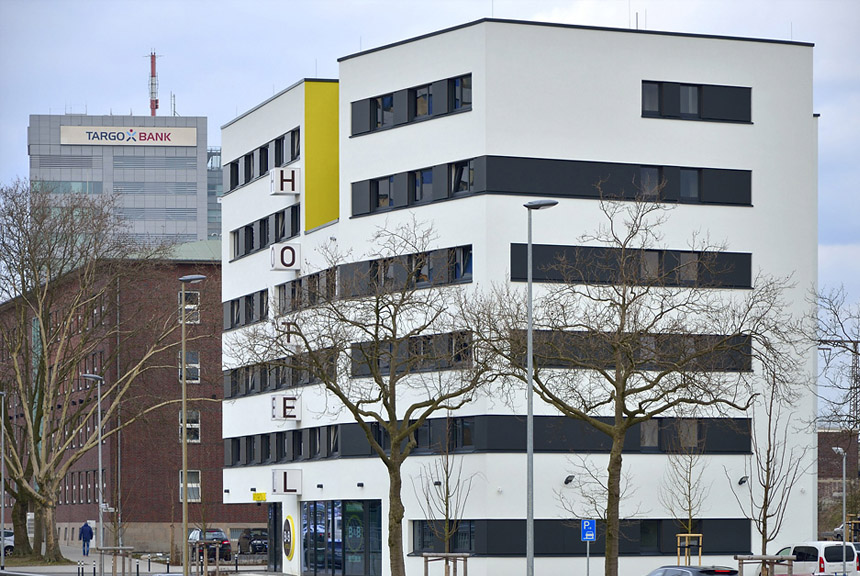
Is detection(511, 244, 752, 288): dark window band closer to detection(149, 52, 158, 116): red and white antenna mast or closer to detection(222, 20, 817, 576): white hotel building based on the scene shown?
detection(222, 20, 817, 576): white hotel building

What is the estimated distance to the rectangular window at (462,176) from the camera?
49.9 m

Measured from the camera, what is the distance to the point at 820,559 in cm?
4756

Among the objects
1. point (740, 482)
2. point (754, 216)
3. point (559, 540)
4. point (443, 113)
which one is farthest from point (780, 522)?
point (443, 113)

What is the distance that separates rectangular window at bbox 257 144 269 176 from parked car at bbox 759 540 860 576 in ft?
89.3

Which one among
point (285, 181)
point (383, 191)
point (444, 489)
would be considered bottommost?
point (444, 489)

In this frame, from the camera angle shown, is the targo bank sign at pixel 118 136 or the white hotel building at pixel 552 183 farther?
the targo bank sign at pixel 118 136

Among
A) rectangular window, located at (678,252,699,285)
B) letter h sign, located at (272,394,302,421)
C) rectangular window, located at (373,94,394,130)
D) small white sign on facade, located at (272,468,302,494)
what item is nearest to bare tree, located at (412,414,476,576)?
small white sign on facade, located at (272,468,302,494)

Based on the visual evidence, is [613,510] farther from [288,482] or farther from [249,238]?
[249,238]

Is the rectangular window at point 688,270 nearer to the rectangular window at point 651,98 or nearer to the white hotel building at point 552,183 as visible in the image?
the white hotel building at point 552,183

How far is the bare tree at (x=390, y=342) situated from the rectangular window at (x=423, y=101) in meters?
4.13

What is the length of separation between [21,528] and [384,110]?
34661 millimetres

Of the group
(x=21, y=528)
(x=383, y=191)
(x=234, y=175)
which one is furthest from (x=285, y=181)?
(x=21, y=528)

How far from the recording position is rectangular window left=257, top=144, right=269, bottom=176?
2431 inches

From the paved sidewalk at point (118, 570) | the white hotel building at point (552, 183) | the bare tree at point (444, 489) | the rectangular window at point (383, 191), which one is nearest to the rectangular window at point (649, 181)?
the white hotel building at point (552, 183)
